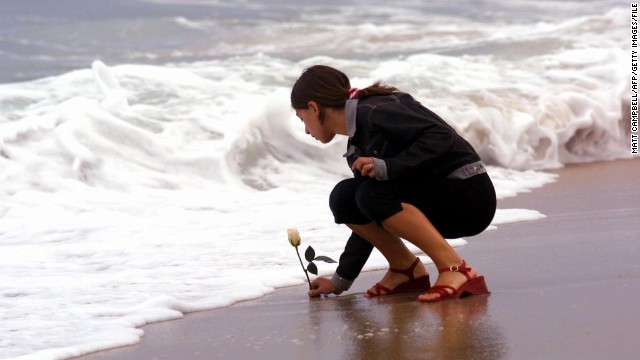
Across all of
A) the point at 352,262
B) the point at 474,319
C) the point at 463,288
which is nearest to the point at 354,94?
the point at 352,262

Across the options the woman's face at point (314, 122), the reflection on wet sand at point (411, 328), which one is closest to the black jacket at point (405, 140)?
the woman's face at point (314, 122)

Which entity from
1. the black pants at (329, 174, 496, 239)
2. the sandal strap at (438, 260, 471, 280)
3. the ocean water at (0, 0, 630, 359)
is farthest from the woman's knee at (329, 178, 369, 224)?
the ocean water at (0, 0, 630, 359)

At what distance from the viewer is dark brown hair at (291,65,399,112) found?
13.1ft

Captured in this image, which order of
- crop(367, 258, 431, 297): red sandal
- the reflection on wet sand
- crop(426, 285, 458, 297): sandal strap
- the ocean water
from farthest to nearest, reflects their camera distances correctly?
the ocean water < crop(367, 258, 431, 297): red sandal < crop(426, 285, 458, 297): sandal strap < the reflection on wet sand

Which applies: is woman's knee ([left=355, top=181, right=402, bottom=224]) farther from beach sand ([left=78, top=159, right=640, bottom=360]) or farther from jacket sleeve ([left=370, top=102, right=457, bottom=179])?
beach sand ([left=78, top=159, right=640, bottom=360])

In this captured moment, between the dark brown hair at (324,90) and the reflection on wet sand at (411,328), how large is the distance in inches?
26.1

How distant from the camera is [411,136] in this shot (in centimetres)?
386

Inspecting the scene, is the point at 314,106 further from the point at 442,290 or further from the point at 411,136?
the point at 442,290

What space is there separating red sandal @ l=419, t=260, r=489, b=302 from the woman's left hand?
1.27ft

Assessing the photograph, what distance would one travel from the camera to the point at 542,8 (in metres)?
20.3

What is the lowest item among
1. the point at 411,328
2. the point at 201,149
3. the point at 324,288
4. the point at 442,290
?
the point at 411,328

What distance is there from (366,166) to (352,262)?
482 millimetres

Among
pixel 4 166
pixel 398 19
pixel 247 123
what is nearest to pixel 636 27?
pixel 398 19

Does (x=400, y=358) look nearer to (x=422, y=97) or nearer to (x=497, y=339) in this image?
(x=497, y=339)
